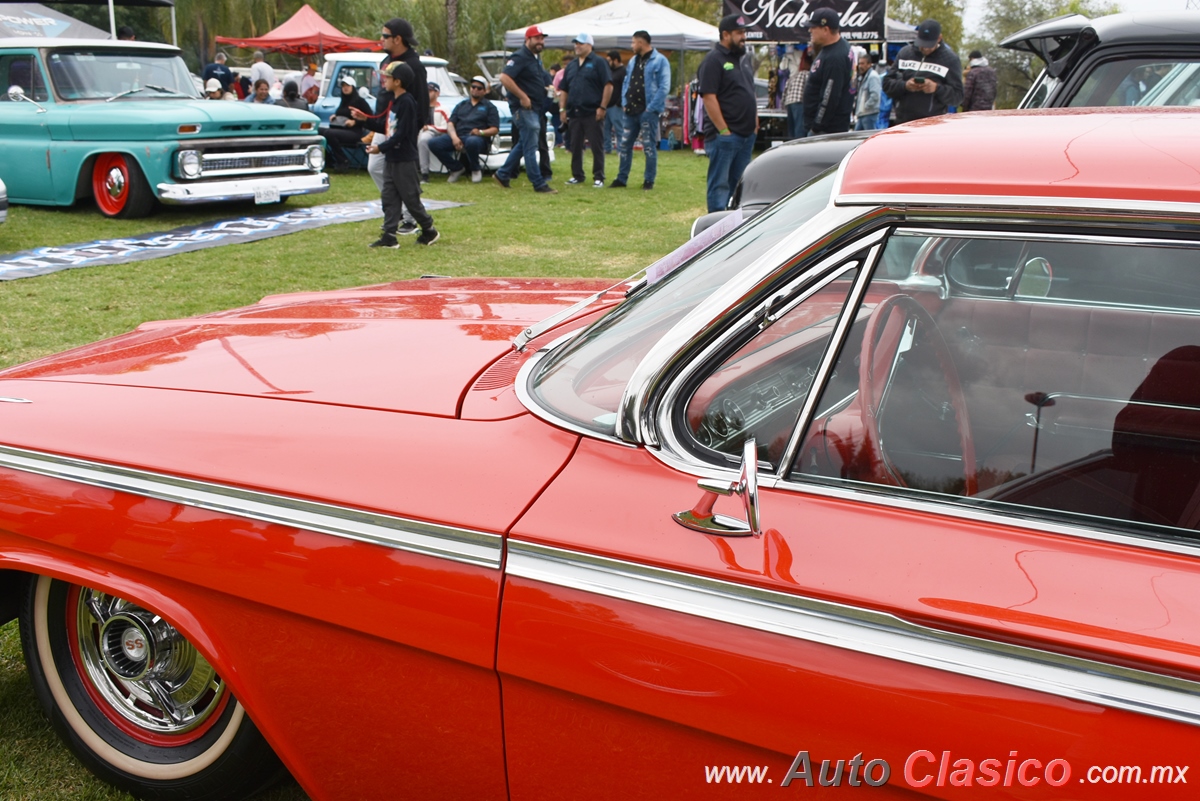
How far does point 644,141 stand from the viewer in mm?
12391

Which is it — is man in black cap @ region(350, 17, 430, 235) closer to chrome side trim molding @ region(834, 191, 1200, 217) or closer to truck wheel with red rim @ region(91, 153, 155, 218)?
truck wheel with red rim @ region(91, 153, 155, 218)

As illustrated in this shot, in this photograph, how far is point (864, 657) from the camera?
1259 mm

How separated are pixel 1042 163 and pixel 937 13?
152 ft

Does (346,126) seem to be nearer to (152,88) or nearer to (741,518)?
(152,88)

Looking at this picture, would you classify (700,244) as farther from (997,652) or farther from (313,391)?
(997,652)

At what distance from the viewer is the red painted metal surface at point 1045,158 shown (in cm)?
131

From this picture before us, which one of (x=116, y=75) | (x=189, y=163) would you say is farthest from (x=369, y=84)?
(x=189, y=163)

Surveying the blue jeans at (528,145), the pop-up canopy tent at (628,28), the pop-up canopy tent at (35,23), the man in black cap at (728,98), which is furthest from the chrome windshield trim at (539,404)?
the pop-up canopy tent at (35,23)

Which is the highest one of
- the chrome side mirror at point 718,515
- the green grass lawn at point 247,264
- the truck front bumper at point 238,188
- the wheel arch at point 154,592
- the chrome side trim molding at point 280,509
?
the chrome side mirror at point 718,515

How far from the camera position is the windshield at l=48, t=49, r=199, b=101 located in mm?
9406

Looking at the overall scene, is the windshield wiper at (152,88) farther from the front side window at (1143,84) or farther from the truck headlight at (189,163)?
the front side window at (1143,84)

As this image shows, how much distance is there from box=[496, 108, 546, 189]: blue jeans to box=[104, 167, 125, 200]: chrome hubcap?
4.58m

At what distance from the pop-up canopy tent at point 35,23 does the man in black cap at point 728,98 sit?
13841 millimetres

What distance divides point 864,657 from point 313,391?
113cm
